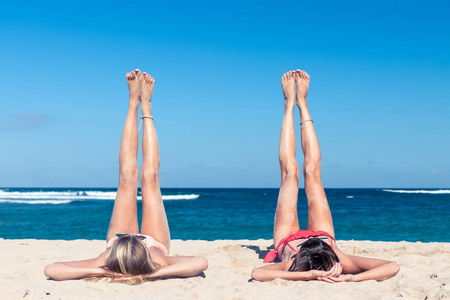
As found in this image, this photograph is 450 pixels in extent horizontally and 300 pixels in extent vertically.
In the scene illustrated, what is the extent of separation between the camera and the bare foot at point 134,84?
5.31 m

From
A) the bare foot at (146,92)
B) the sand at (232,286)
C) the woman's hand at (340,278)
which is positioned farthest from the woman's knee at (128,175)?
the woman's hand at (340,278)

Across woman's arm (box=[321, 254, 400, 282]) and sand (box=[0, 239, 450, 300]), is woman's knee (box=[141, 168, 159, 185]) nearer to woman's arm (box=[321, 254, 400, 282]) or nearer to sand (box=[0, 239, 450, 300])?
sand (box=[0, 239, 450, 300])

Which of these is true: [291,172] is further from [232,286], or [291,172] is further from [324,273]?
[232,286]

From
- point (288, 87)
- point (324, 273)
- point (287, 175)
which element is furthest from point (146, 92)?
point (324, 273)

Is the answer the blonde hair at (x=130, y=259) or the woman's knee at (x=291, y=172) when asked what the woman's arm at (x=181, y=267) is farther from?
the woman's knee at (x=291, y=172)

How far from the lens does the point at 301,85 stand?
5.89 meters

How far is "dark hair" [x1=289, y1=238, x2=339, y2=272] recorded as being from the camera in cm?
385

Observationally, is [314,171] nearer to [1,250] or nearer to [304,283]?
[304,283]

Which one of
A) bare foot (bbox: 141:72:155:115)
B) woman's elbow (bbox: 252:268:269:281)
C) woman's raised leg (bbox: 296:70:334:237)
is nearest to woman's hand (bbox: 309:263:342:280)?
woman's elbow (bbox: 252:268:269:281)

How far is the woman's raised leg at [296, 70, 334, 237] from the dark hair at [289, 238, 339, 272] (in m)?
0.89

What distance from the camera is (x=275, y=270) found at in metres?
3.93

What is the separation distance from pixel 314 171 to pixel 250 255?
1688 mm

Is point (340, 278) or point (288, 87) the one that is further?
point (288, 87)

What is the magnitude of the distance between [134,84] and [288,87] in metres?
2.26
